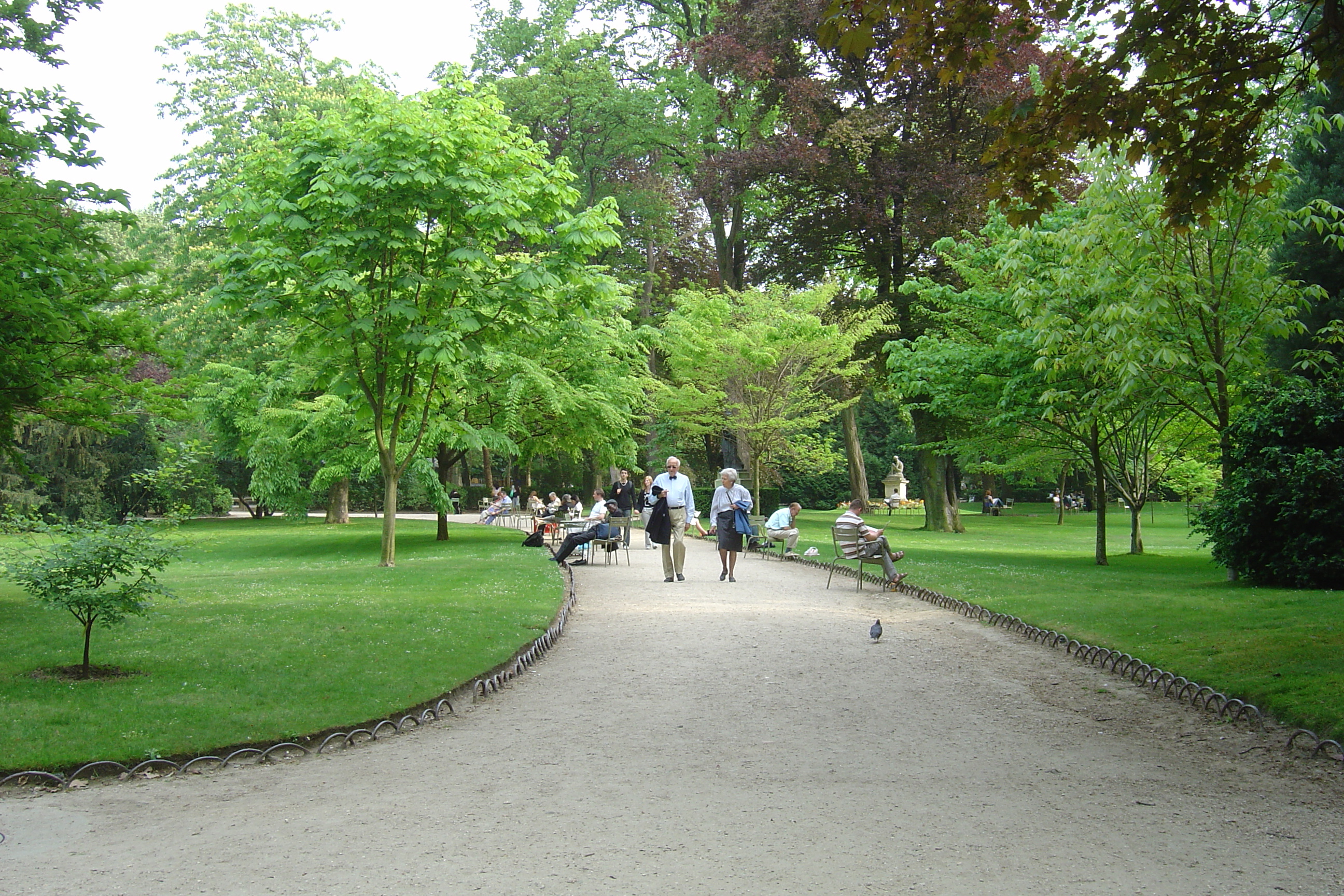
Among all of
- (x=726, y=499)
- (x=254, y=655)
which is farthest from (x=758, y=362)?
(x=254, y=655)

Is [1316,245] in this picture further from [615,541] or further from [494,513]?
[494,513]

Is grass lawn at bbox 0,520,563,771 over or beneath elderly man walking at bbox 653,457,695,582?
beneath

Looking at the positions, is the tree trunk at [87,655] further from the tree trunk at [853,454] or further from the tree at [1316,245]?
the tree trunk at [853,454]

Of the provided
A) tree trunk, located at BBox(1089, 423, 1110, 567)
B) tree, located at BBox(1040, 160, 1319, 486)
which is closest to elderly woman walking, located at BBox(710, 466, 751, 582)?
tree, located at BBox(1040, 160, 1319, 486)

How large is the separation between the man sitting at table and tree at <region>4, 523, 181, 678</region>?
10678mm

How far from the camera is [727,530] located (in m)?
16.2

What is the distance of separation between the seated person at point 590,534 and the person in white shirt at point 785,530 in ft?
11.2

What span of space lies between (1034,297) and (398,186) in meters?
10.1

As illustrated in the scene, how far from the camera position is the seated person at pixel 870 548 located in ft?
49.6

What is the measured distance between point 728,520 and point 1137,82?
958cm

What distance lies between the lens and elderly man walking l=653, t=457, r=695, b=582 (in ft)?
52.7

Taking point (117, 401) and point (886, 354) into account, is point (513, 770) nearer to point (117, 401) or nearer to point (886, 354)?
point (117, 401)

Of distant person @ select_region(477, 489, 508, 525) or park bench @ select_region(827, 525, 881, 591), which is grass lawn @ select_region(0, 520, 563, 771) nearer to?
park bench @ select_region(827, 525, 881, 591)

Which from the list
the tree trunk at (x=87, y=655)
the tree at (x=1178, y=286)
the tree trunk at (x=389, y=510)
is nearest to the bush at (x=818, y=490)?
the tree trunk at (x=389, y=510)
